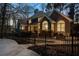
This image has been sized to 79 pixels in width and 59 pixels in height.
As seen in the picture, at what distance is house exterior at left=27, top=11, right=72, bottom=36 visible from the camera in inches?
102

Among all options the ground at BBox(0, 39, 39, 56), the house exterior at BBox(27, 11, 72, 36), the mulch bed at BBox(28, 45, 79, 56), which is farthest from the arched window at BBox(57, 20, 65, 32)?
the ground at BBox(0, 39, 39, 56)

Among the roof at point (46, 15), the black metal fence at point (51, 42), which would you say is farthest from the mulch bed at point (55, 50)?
the roof at point (46, 15)

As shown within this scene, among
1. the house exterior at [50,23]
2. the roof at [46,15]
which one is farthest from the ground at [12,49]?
the roof at [46,15]

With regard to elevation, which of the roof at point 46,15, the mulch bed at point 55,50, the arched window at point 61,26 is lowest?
the mulch bed at point 55,50

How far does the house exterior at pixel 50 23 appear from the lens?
8.50 feet

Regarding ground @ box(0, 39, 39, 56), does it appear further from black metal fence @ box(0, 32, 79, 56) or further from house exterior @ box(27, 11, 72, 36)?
house exterior @ box(27, 11, 72, 36)

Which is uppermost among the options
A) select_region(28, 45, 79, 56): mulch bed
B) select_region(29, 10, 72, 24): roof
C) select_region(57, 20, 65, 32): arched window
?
select_region(29, 10, 72, 24): roof

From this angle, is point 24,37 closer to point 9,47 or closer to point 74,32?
point 9,47

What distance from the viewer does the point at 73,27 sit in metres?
2.60

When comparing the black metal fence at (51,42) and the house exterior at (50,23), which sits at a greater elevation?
the house exterior at (50,23)

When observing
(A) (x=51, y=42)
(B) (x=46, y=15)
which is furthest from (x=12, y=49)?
(B) (x=46, y=15)

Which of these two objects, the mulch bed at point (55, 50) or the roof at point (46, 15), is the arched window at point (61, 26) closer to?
the roof at point (46, 15)

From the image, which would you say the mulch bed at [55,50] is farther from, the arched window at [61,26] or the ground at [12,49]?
the arched window at [61,26]

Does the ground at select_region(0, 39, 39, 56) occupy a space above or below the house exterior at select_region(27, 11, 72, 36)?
below
